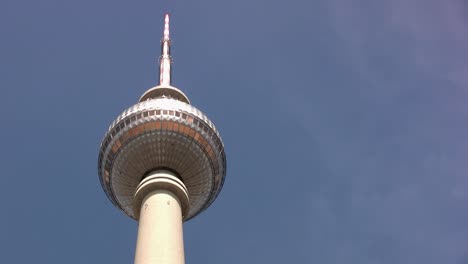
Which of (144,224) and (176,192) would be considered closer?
(144,224)

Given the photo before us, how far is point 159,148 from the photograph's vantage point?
5138cm

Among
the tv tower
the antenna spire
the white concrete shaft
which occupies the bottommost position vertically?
the white concrete shaft

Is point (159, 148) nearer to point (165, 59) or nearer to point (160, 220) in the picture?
point (160, 220)

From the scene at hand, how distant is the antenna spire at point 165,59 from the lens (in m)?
62.5

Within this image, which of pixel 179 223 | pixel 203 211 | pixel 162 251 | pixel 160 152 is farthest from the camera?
pixel 203 211

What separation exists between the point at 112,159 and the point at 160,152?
13.7 feet

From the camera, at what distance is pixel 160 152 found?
5128cm

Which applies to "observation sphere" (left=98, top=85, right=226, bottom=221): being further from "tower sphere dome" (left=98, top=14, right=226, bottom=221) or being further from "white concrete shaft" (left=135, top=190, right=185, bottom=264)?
"white concrete shaft" (left=135, top=190, right=185, bottom=264)

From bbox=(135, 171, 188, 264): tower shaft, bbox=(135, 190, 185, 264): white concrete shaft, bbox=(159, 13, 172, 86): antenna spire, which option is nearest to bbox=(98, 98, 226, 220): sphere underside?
bbox=(135, 171, 188, 264): tower shaft

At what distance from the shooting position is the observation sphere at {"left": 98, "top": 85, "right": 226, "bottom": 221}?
5138cm

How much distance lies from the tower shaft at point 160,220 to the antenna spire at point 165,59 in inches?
578

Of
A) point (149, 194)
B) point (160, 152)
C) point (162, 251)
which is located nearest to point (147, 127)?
point (160, 152)

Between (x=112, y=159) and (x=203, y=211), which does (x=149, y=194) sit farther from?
(x=203, y=211)

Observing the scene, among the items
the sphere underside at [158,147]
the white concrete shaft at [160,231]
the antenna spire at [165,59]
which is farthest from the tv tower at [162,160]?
the antenna spire at [165,59]
